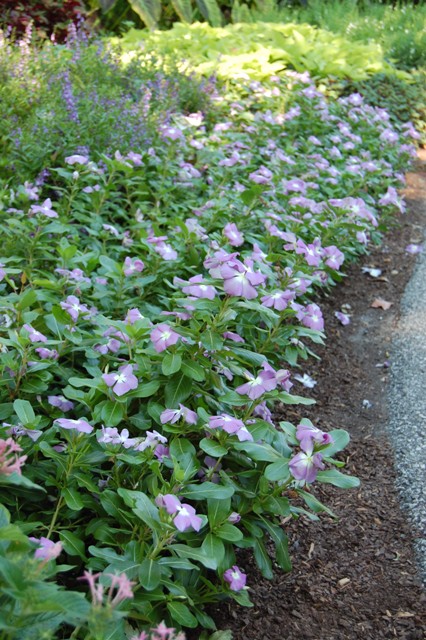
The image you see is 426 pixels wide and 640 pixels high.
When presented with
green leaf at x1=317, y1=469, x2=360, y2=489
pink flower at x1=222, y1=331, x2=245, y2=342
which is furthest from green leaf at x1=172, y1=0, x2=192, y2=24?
green leaf at x1=317, y1=469, x2=360, y2=489

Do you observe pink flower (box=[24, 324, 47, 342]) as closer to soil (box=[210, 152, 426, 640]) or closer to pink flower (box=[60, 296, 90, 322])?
pink flower (box=[60, 296, 90, 322])

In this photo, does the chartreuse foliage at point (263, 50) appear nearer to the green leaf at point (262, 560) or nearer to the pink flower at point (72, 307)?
the pink flower at point (72, 307)

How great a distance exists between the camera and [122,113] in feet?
15.3

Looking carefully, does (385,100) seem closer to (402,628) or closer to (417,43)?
(417,43)

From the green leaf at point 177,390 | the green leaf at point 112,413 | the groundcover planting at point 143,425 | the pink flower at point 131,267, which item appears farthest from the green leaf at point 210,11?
the green leaf at point 112,413

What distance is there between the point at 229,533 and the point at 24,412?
0.63m

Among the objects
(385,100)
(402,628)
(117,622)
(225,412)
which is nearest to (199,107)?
(385,100)

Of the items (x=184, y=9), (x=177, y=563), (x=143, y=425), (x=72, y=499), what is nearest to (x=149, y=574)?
(x=177, y=563)

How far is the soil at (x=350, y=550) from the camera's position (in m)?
2.25

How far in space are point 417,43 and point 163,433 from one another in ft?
26.4

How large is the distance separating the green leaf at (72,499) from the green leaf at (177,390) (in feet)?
1.25

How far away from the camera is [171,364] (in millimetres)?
2166

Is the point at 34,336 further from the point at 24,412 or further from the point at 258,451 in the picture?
the point at 258,451

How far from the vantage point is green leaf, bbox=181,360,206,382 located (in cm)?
217
